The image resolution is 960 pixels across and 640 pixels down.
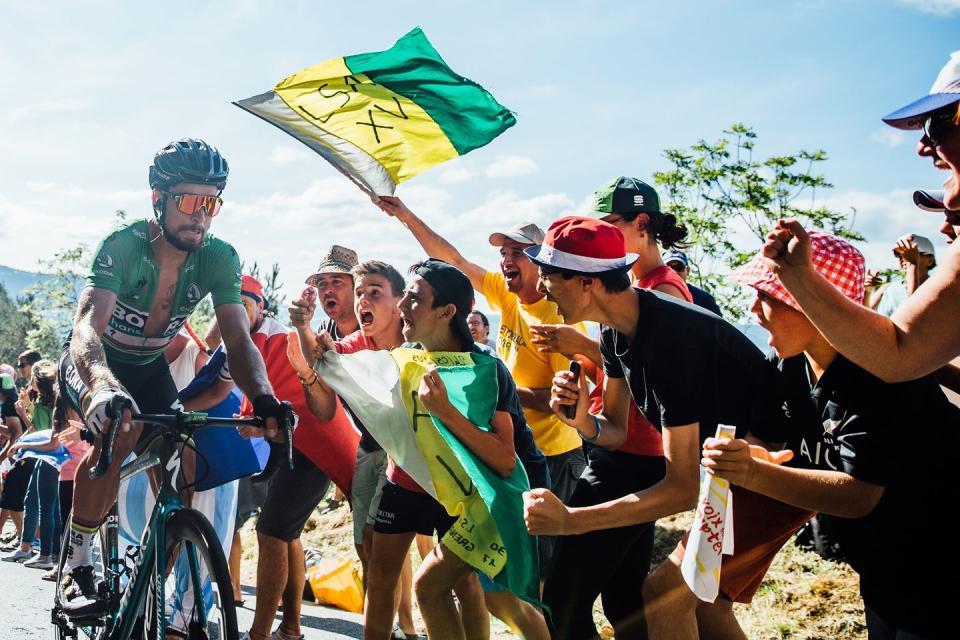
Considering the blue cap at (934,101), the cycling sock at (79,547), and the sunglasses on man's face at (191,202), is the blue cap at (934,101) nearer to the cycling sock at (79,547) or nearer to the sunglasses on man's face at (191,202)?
the sunglasses on man's face at (191,202)

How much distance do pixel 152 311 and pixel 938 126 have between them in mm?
4098

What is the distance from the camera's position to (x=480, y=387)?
4285 mm

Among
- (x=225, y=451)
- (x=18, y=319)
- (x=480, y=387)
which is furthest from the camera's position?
(x=18, y=319)

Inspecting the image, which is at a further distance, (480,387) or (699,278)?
(699,278)

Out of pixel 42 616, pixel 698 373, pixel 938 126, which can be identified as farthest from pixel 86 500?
pixel 938 126

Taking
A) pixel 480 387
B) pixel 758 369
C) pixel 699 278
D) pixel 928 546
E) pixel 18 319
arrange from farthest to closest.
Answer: pixel 18 319, pixel 699 278, pixel 480 387, pixel 758 369, pixel 928 546

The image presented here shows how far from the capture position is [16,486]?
1192 cm

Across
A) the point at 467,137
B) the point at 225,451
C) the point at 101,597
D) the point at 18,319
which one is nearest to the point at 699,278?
the point at 467,137

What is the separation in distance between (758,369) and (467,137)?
3457 mm

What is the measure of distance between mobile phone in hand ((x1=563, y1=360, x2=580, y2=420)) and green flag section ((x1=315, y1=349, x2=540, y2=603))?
414 millimetres

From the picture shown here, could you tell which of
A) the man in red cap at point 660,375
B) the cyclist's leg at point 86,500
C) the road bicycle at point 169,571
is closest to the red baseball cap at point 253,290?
the cyclist's leg at point 86,500

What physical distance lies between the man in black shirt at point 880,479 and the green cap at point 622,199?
190 cm

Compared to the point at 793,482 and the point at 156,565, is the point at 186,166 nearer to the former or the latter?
the point at 156,565

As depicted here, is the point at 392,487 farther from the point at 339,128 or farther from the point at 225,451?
the point at 339,128
